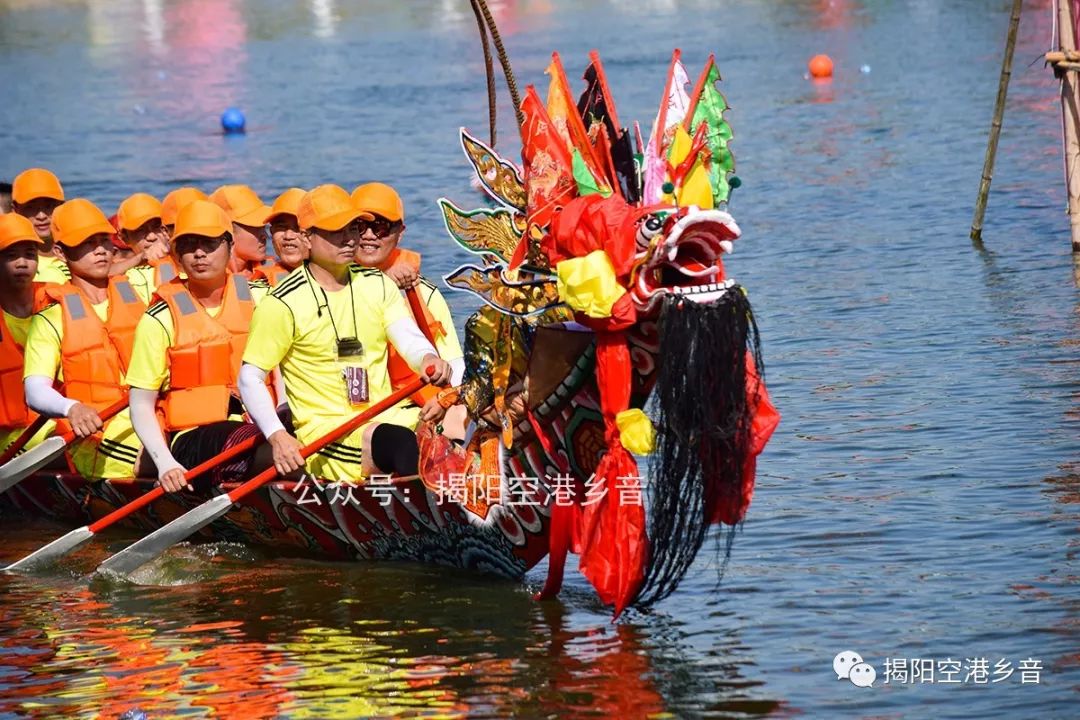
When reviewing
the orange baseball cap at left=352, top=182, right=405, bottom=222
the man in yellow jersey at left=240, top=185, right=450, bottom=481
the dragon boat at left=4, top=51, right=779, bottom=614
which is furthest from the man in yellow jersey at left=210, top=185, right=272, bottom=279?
the dragon boat at left=4, top=51, right=779, bottom=614

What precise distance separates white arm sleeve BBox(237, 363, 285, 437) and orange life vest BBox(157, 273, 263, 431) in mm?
940

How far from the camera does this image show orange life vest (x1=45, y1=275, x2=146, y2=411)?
988 centimetres

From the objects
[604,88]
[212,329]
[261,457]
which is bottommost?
[261,457]

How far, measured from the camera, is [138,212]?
35.2 ft

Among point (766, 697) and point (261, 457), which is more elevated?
point (261, 457)

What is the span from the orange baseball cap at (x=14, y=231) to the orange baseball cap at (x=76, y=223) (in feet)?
0.61

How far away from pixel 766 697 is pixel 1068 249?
956cm

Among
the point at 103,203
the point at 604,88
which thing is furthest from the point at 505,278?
the point at 103,203

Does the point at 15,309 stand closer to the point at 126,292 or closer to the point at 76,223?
the point at 126,292

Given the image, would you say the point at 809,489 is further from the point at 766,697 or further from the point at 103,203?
the point at 103,203

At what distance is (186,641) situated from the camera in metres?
8.17

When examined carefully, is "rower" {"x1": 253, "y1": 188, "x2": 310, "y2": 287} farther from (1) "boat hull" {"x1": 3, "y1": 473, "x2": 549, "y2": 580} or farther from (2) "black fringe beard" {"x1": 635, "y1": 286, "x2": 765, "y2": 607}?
(2) "black fringe beard" {"x1": 635, "y1": 286, "x2": 765, "y2": 607}

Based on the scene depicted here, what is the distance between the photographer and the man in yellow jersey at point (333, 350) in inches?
324

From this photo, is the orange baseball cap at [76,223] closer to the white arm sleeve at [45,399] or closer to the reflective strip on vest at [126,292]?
the reflective strip on vest at [126,292]
